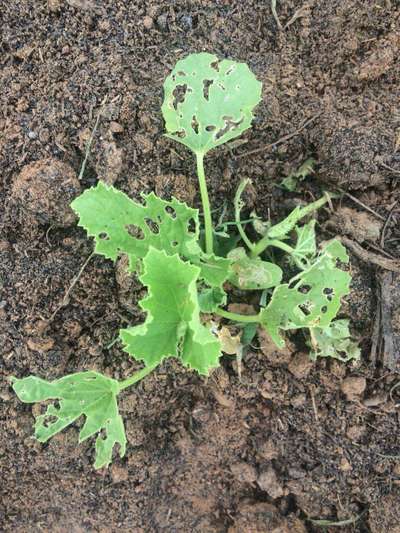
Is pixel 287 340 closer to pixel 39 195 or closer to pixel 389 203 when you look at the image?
pixel 389 203

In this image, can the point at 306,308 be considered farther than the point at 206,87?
No

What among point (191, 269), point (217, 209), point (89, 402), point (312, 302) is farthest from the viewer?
point (217, 209)

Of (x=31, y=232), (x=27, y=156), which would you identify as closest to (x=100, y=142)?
(x=27, y=156)

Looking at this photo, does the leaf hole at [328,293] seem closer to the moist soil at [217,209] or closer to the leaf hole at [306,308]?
the leaf hole at [306,308]

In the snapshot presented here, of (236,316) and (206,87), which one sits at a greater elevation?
(206,87)

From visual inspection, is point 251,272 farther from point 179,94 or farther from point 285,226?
point 179,94

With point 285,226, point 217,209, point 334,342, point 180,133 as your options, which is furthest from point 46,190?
point 334,342
